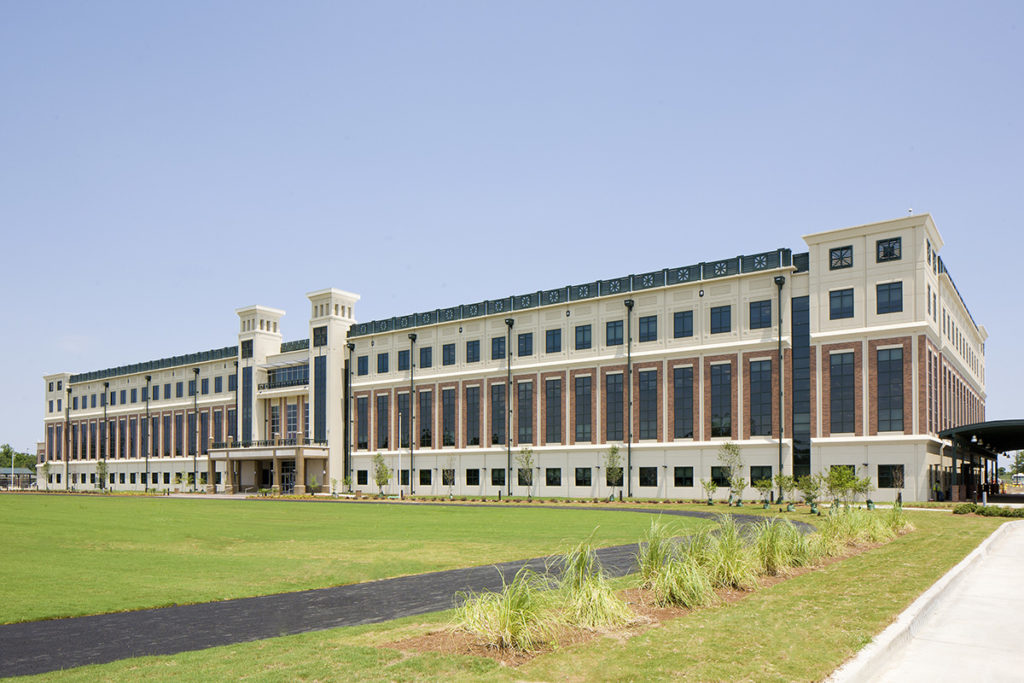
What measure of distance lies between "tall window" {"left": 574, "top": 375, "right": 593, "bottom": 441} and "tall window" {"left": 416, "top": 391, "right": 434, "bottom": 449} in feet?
60.0

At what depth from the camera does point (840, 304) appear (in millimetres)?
58656

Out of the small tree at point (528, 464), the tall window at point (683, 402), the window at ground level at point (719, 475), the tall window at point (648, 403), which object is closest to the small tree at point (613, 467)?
the tall window at point (648, 403)

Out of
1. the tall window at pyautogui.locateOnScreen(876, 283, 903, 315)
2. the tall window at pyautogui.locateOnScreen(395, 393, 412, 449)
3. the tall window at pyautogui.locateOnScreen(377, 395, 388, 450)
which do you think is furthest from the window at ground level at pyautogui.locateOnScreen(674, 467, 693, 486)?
the tall window at pyautogui.locateOnScreen(377, 395, 388, 450)

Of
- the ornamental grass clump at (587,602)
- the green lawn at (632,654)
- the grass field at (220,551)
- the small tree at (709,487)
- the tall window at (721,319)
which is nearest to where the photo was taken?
the green lawn at (632,654)

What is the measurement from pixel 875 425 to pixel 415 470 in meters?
46.7

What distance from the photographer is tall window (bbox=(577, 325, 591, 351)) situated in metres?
72.7

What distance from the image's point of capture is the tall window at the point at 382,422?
87875 millimetres

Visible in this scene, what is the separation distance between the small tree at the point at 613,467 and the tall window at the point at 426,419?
22.0 metres

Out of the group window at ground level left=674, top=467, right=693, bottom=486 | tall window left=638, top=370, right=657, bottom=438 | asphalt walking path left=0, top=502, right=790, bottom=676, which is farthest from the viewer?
tall window left=638, top=370, right=657, bottom=438

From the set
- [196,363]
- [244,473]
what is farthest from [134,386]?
[244,473]

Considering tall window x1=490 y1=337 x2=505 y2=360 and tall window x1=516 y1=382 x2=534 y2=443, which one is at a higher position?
tall window x1=490 y1=337 x2=505 y2=360

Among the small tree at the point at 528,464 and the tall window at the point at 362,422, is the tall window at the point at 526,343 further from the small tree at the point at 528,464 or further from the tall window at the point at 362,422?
the tall window at the point at 362,422

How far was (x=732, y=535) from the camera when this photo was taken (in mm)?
15820

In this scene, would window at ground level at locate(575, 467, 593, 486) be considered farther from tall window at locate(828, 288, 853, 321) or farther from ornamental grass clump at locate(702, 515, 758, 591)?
ornamental grass clump at locate(702, 515, 758, 591)
